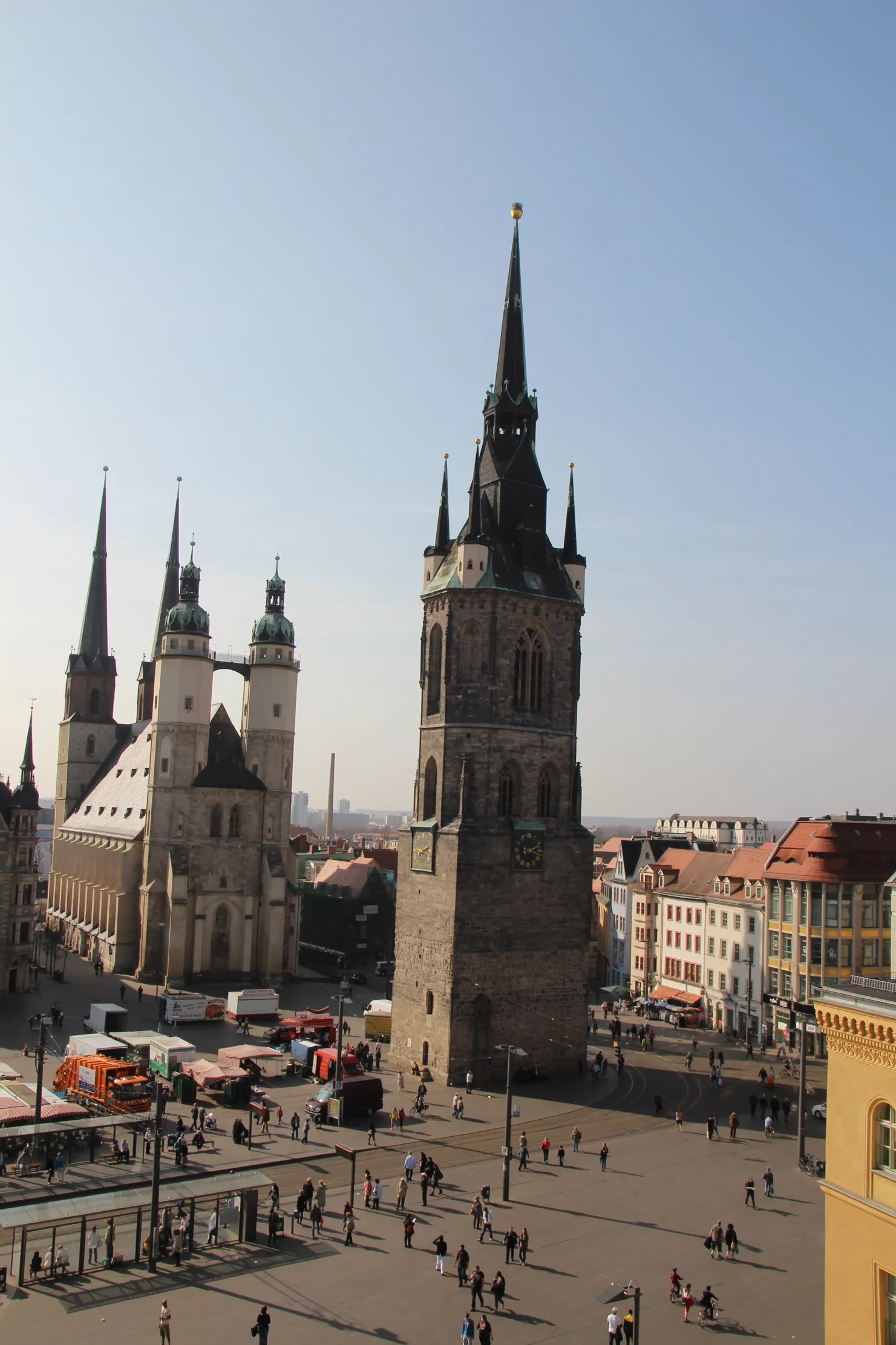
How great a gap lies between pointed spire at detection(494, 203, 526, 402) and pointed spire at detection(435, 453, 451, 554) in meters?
4.57

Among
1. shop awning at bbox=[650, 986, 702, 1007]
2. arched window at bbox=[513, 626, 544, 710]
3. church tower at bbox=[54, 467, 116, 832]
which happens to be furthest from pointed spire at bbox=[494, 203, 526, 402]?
church tower at bbox=[54, 467, 116, 832]

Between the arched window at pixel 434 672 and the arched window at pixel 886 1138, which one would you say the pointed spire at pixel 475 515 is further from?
the arched window at pixel 886 1138

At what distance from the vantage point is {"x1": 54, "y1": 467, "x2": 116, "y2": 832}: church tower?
306ft

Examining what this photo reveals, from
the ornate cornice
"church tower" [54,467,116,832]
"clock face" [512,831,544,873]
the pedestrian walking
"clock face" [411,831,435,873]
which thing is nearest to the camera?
the ornate cornice

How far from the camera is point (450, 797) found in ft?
155

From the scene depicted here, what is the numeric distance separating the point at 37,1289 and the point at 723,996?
45449 mm

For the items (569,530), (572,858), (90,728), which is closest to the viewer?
(572,858)

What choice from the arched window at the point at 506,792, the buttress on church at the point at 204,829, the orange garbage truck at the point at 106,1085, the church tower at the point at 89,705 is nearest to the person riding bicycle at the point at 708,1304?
the orange garbage truck at the point at 106,1085

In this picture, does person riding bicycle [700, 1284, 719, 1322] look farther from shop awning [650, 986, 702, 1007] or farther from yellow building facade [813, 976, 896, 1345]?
shop awning [650, 986, 702, 1007]

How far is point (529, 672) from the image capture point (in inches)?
1935

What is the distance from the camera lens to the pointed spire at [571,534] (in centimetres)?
5269

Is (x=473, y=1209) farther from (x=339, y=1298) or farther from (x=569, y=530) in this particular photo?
(x=569, y=530)

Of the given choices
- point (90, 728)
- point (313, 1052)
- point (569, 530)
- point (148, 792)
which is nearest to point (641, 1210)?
point (313, 1052)

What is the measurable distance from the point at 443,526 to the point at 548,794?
12986 mm
